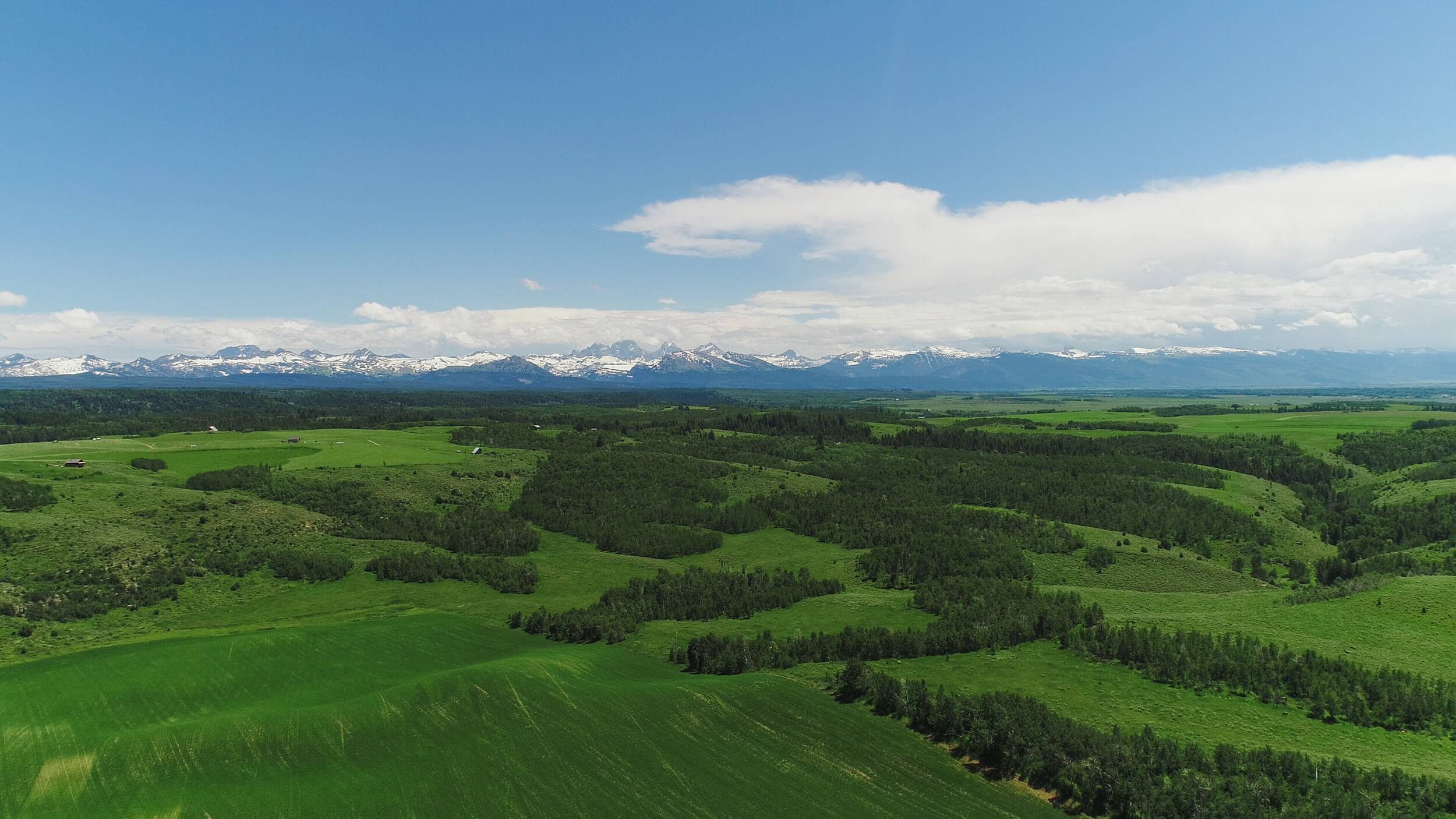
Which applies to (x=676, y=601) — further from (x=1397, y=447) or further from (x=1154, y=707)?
(x=1397, y=447)

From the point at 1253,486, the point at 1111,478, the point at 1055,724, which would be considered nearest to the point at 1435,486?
the point at 1253,486

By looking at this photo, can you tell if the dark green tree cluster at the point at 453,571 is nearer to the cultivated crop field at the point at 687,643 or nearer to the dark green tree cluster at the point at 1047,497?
the cultivated crop field at the point at 687,643

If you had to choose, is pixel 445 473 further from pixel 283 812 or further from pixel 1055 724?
pixel 1055 724

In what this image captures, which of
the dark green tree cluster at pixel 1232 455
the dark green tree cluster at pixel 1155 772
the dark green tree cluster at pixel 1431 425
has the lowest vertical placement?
the dark green tree cluster at pixel 1155 772

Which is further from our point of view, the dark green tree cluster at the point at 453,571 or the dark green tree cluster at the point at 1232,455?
the dark green tree cluster at the point at 1232,455

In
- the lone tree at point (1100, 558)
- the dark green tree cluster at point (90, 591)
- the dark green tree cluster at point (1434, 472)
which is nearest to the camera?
the dark green tree cluster at point (90, 591)

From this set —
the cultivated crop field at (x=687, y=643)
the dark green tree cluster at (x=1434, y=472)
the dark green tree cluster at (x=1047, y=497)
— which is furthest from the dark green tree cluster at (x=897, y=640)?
the dark green tree cluster at (x=1434, y=472)

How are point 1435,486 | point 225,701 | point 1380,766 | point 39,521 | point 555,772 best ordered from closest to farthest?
point 1380,766 < point 555,772 < point 225,701 < point 39,521 < point 1435,486
